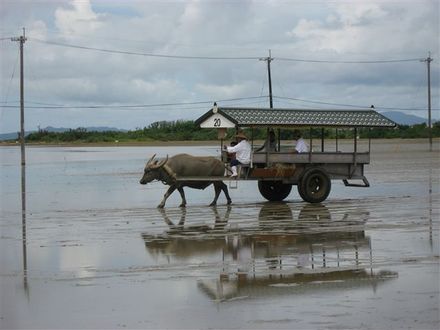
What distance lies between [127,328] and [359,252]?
5.10 meters

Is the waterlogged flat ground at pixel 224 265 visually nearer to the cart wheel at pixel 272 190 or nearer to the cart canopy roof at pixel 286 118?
the cart wheel at pixel 272 190

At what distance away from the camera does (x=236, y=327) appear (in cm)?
791

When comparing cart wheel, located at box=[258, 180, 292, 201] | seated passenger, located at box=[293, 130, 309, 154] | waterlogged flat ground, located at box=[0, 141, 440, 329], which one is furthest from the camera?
cart wheel, located at box=[258, 180, 292, 201]

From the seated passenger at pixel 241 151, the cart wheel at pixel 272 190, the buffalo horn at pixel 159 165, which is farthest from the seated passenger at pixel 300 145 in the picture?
the buffalo horn at pixel 159 165

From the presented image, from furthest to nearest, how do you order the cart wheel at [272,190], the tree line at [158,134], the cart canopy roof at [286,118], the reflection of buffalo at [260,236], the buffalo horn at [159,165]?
the tree line at [158,134], the cart wheel at [272,190], the buffalo horn at [159,165], the cart canopy roof at [286,118], the reflection of buffalo at [260,236]

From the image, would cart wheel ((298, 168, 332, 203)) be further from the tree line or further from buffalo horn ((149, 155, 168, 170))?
the tree line

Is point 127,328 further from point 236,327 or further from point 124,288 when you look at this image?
point 124,288

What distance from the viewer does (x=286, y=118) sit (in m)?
20.5

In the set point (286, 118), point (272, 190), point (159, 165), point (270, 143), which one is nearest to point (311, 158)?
point (270, 143)

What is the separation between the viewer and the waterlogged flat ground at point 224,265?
8.41m

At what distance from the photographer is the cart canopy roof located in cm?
2005

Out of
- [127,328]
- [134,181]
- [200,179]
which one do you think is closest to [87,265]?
[127,328]

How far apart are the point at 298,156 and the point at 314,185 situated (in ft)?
2.81

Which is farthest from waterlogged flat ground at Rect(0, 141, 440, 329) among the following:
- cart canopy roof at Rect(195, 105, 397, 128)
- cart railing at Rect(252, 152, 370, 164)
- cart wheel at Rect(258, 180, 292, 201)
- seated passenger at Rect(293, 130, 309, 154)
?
cart canopy roof at Rect(195, 105, 397, 128)
